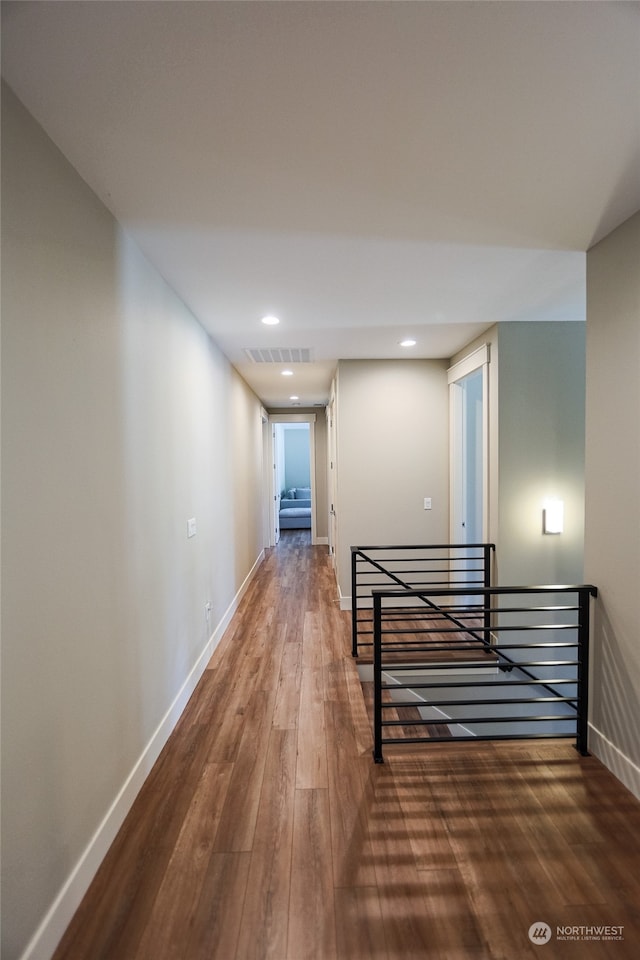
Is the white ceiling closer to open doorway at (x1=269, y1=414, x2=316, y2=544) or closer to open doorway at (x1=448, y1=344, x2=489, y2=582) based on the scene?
open doorway at (x1=448, y1=344, x2=489, y2=582)

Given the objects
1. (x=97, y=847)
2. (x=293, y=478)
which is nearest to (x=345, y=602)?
(x=97, y=847)

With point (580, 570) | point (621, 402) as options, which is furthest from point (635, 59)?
point (580, 570)

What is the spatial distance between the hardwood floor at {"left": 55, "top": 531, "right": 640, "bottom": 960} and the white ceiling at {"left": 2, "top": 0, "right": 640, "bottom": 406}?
99.6 inches

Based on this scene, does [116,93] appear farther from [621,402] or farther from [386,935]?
[386,935]

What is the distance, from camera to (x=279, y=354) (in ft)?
13.8

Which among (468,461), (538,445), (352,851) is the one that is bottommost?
(352,851)

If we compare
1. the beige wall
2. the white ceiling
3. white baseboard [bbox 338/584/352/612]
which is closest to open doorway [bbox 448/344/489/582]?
white baseboard [bbox 338/584/352/612]

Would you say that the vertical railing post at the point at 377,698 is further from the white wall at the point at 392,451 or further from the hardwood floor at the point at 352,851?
the white wall at the point at 392,451

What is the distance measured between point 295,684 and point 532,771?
58.4 inches

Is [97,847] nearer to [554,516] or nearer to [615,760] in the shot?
[615,760]

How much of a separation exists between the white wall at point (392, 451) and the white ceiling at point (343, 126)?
204cm

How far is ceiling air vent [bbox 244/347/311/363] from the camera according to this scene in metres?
4.02

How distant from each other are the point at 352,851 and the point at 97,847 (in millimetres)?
948

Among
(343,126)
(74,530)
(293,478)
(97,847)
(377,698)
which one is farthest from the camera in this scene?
(293,478)
